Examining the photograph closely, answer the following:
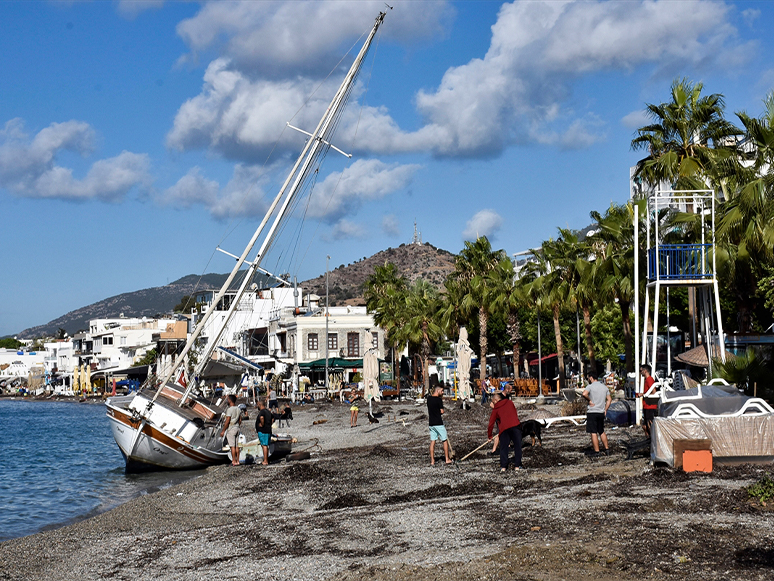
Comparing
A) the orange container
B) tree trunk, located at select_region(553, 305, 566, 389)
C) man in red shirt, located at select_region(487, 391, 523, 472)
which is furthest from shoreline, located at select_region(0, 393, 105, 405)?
the orange container

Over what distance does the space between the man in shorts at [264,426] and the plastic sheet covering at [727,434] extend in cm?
1123

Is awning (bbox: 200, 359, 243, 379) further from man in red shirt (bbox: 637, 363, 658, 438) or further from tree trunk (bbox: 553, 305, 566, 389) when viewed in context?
man in red shirt (bbox: 637, 363, 658, 438)

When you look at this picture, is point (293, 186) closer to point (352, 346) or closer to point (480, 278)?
point (480, 278)

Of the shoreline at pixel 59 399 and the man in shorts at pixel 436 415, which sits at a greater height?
the man in shorts at pixel 436 415

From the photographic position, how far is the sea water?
65.8 ft

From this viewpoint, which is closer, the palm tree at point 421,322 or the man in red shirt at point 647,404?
the man in red shirt at point 647,404

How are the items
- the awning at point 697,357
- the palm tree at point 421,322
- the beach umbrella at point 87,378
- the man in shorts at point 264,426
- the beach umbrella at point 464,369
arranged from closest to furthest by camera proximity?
the man in shorts at point 264,426, the awning at point 697,357, the beach umbrella at point 464,369, the palm tree at point 421,322, the beach umbrella at point 87,378

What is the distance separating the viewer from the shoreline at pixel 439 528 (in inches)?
327

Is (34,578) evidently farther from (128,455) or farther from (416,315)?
(416,315)

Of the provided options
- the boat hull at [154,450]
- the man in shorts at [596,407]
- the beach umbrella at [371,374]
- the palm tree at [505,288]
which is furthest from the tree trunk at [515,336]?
the man in shorts at [596,407]

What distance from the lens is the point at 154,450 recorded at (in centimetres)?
2470

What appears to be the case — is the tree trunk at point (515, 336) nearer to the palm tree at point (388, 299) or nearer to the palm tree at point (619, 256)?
the palm tree at point (388, 299)

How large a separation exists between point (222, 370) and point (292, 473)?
45.4 meters

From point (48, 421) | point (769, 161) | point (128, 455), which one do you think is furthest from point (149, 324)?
point (769, 161)
